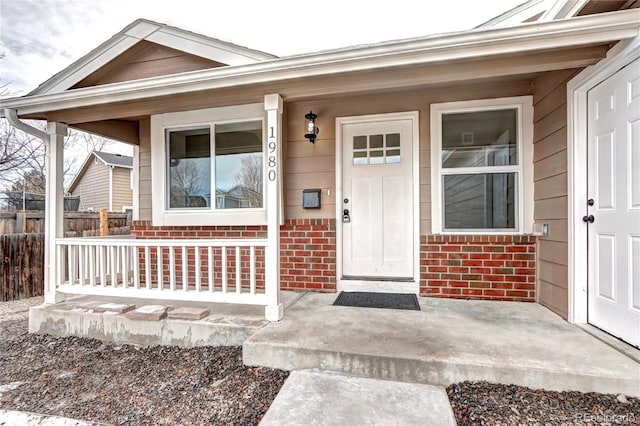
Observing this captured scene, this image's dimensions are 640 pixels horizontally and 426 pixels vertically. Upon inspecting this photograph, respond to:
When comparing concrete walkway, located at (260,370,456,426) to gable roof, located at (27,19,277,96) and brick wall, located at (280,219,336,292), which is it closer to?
brick wall, located at (280,219,336,292)

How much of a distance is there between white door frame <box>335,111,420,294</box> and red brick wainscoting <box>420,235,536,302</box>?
96 millimetres

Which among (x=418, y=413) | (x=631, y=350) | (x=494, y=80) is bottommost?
(x=418, y=413)

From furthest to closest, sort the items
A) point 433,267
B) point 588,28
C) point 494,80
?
point 433,267 → point 494,80 → point 588,28

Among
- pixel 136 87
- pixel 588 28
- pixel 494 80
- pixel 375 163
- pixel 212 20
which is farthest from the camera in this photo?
pixel 212 20

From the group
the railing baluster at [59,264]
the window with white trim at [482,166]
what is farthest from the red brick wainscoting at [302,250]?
the railing baluster at [59,264]

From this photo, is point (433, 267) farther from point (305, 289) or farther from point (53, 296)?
point (53, 296)

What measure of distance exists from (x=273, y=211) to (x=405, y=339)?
148 centimetres

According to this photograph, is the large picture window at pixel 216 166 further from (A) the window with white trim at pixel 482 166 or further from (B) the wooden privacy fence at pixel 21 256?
(B) the wooden privacy fence at pixel 21 256

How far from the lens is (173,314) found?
289 centimetres

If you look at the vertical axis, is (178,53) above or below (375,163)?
above

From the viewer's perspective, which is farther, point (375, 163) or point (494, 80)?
point (375, 163)

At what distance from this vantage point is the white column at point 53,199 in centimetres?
325

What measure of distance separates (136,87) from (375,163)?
2.56 m

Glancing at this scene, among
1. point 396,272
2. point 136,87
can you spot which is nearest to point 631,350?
point 396,272
